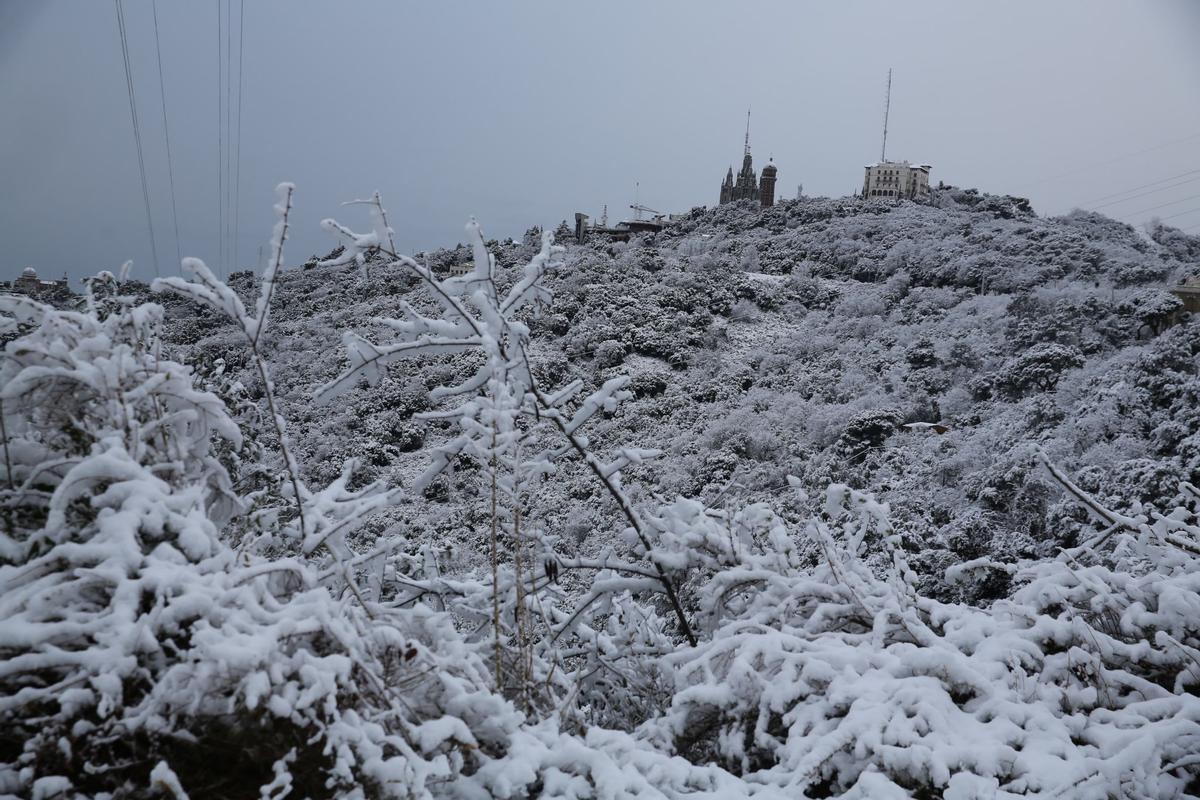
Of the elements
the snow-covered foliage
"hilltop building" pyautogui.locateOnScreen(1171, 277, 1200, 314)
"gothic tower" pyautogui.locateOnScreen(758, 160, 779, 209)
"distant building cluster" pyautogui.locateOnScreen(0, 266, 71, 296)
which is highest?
"gothic tower" pyautogui.locateOnScreen(758, 160, 779, 209)

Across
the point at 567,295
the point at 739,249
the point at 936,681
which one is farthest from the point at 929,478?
the point at 739,249

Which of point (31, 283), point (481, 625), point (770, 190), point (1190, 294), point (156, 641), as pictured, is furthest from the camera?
point (770, 190)

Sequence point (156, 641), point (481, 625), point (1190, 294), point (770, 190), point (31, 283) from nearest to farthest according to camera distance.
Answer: point (156, 641)
point (481, 625)
point (31, 283)
point (1190, 294)
point (770, 190)

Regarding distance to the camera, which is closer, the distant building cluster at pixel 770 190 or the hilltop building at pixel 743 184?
the distant building cluster at pixel 770 190

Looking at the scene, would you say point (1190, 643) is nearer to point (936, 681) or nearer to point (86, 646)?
point (936, 681)

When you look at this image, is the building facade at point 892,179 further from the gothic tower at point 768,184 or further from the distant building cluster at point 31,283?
the distant building cluster at point 31,283

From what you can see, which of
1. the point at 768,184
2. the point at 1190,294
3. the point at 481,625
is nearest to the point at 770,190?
the point at 768,184

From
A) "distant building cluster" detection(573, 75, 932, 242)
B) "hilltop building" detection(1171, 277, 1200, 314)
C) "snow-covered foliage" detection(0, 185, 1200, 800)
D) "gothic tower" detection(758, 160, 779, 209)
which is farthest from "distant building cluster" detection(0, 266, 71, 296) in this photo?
"gothic tower" detection(758, 160, 779, 209)

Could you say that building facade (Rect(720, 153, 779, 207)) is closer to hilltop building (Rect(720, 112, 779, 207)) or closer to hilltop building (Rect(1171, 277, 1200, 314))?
hilltop building (Rect(720, 112, 779, 207))

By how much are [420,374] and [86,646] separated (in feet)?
59.1

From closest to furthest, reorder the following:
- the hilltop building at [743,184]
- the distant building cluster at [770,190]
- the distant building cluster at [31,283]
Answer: the distant building cluster at [31,283] < the distant building cluster at [770,190] < the hilltop building at [743,184]

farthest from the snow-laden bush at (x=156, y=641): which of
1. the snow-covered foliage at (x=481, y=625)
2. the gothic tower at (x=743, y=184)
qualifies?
the gothic tower at (x=743, y=184)

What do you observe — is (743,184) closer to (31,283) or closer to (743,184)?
(743,184)

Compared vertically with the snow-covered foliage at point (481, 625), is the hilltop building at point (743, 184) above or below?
above
